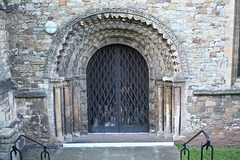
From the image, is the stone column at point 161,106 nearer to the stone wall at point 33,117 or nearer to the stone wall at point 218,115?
the stone wall at point 218,115

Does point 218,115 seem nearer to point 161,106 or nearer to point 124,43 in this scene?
point 161,106

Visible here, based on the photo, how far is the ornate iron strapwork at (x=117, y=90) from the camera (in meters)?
7.30

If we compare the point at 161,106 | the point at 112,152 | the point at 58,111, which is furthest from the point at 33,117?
the point at 161,106

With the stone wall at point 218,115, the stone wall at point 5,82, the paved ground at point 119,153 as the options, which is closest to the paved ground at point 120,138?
the paved ground at point 119,153

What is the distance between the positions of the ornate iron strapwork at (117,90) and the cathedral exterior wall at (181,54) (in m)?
1.15

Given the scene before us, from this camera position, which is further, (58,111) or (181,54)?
(58,111)

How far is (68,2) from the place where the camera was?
20.9 ft

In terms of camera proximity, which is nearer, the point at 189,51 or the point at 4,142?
the point at 4,142

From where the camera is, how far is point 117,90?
7.43 metres

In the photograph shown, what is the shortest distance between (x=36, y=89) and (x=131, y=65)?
9.04 feet

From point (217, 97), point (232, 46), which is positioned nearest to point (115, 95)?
point (217, 97)

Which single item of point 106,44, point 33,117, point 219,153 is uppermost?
point 106,44

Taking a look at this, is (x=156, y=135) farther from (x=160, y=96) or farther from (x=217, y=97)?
(x=217, y=97)

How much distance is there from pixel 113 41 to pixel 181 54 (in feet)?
6.34
